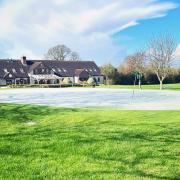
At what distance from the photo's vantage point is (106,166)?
6.25 metres

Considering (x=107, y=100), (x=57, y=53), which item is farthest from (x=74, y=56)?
(x=107, y=100)

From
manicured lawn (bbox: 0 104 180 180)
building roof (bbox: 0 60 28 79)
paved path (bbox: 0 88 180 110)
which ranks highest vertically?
building roof (bbox: 0 60 28 79)

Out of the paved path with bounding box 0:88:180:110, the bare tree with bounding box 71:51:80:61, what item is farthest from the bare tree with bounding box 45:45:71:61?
the paved path with bounding box 0:88:180:110

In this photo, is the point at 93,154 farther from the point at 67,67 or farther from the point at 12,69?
the point at 67,67

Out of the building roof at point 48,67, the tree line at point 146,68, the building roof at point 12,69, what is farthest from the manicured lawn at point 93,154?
the building roof at point 48,67

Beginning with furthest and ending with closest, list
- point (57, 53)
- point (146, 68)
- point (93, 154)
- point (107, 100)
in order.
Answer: point (57, 53) < point (146, 68) < point (107, 100) < point (93, 154)

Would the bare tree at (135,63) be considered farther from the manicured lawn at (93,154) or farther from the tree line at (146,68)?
the manicured lawn at (93,154)

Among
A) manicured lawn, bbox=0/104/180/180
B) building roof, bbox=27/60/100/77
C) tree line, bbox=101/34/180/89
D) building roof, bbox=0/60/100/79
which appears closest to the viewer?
manicured lawn, bbox=0/104/180/180

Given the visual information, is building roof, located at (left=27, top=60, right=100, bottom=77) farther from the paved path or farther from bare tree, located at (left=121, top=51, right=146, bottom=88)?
the paved path

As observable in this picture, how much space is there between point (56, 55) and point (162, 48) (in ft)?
173

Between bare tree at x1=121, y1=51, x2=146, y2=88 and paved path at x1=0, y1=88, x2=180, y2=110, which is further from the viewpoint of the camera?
bare tree at x1=121, y1=51, x2=146, y2=88

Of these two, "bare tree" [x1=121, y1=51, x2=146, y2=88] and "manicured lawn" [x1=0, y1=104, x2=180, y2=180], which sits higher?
"bare tree" [x1=121, y1=51, x2=146, y2=88]

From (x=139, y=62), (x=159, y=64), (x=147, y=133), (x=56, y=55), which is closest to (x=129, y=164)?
(x=147, y=133)

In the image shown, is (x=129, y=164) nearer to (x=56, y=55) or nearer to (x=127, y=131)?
(x=127, y=131)
